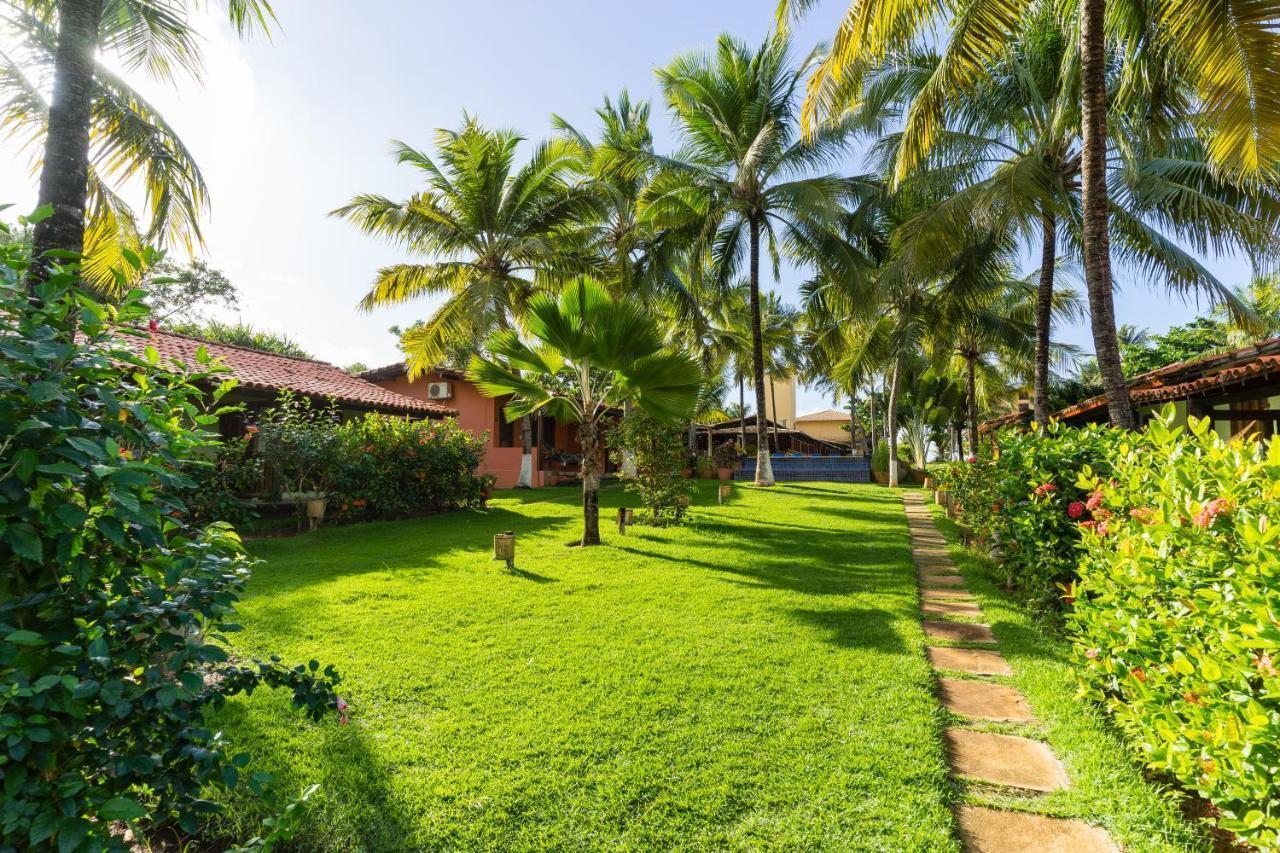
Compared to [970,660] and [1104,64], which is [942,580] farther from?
[1104,64]

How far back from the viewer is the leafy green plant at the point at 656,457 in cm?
963

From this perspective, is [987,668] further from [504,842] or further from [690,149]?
[690,149]

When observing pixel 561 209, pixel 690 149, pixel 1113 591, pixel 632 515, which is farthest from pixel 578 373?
pixel 690 149

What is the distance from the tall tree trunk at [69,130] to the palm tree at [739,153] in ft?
35.8

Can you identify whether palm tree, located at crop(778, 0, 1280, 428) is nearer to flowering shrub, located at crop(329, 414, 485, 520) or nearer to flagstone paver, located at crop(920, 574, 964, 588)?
flagstone paver, located at crop(920, 574, 964, 588)

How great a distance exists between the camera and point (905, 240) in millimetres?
9344

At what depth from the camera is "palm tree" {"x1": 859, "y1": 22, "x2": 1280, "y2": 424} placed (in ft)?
25.3

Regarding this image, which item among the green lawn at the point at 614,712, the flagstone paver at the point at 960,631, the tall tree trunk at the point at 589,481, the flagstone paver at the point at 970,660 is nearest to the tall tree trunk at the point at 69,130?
the green lawn at the point at 614,712

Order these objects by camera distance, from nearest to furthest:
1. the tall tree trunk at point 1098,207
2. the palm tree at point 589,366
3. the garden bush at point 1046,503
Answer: the garden bush at point 1046,503
the tall tree trunk at point 1098,207
the palm tree at point 589,366

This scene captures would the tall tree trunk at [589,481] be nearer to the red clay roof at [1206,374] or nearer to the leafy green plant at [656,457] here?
the leafy green plant at [656,457]

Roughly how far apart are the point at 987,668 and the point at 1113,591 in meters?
1.42

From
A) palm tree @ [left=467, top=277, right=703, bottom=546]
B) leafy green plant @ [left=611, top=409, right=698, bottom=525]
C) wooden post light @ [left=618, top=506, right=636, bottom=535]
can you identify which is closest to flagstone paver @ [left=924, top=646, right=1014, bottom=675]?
palm tree @ [left=467, top=277, right=703, bottom=546]

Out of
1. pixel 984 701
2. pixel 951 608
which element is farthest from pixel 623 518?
pixel 984 701

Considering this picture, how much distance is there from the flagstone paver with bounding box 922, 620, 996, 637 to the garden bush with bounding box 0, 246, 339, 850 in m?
4.58
